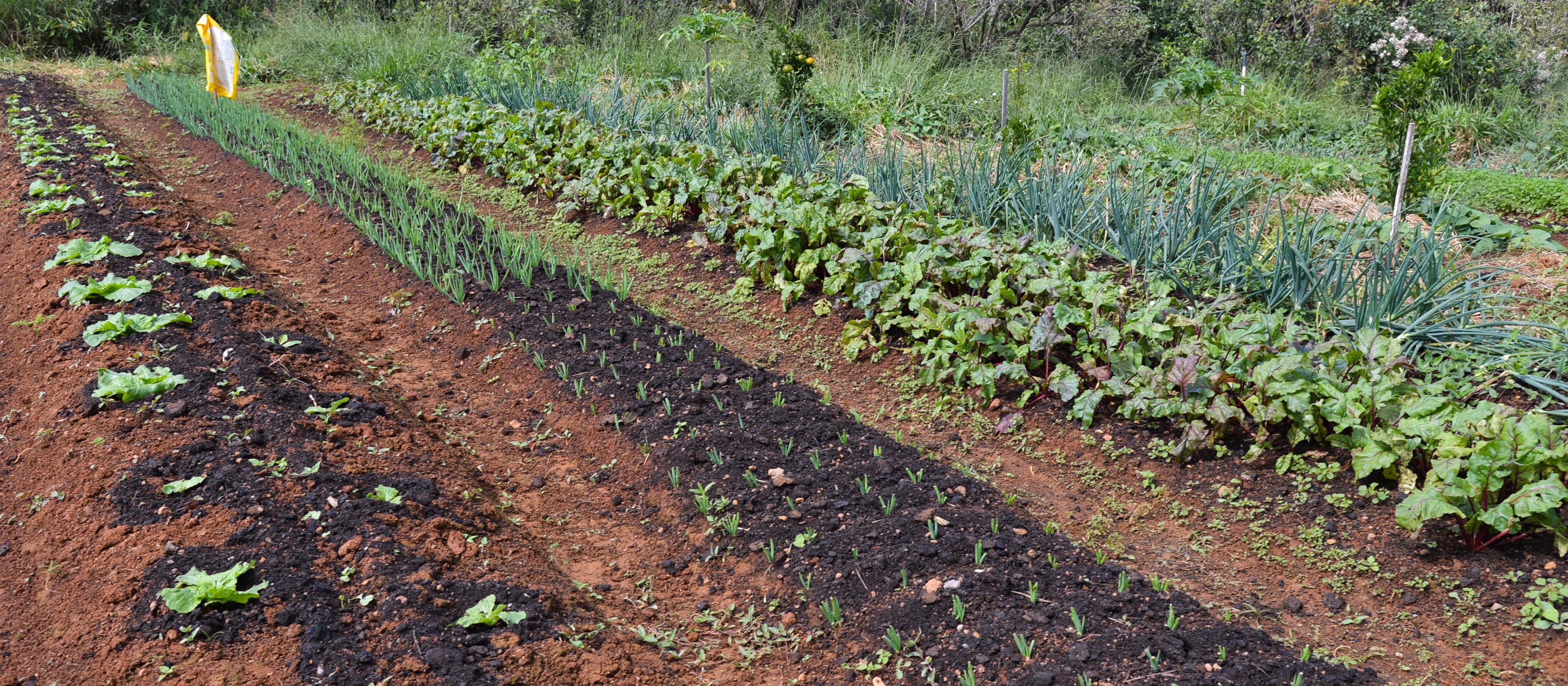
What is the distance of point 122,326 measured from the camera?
389cm

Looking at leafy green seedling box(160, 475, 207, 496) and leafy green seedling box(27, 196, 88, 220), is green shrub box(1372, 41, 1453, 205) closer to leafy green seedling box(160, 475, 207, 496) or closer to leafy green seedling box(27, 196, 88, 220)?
leafy green seedling box(160, 475, 207, 496)

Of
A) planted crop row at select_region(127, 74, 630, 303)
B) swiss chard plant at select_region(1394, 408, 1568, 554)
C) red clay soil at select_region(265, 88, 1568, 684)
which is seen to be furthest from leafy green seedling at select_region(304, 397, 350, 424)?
swiss chard plant at select_region(1394, 408, 1568, 554)

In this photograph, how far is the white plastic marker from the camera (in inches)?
301

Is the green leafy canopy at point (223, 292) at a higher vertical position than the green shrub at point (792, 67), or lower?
lower

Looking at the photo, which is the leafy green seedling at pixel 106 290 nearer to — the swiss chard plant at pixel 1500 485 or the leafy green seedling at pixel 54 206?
the leafy green seedling at pixel 54 206

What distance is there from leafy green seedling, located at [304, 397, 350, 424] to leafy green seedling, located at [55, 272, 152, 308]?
141 cm

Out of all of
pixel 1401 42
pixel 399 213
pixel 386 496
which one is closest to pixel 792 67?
pixel 399 213

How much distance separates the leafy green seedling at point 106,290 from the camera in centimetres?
418

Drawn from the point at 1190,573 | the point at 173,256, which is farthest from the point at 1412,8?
the point at 173,256

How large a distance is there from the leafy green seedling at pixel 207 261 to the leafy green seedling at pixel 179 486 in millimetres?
2328

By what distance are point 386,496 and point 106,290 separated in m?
2.27

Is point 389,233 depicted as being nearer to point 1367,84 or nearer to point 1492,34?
point 1367,84

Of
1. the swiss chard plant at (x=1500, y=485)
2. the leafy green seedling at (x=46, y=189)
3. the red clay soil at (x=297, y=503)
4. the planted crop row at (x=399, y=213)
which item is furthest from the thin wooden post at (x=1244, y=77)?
the leafy green seedling at (x=46, y=189)

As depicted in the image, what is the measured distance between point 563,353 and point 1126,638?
253 centimetres
